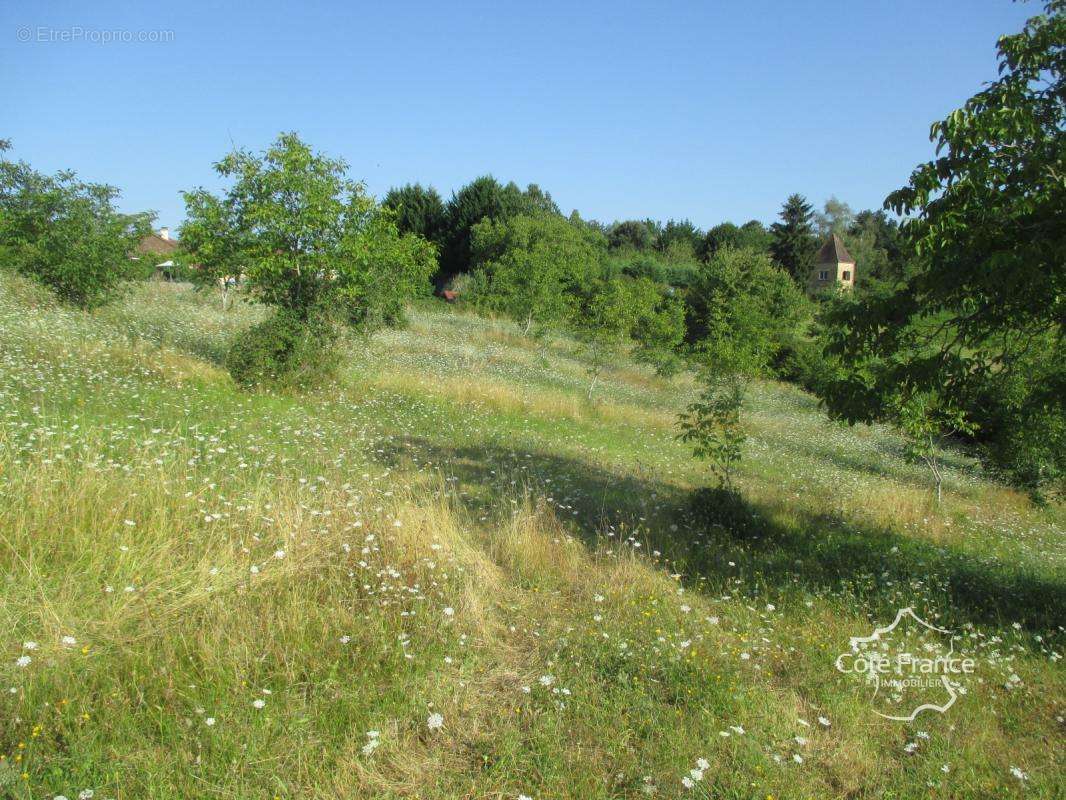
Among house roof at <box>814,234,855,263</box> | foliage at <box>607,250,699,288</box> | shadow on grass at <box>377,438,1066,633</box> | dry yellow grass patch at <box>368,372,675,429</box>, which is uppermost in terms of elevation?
house roof at <box>814,234,855,263</box>

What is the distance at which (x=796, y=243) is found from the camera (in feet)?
156

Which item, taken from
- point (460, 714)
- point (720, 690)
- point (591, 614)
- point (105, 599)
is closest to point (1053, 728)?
point (720, 690)

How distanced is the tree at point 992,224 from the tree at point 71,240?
622 inches

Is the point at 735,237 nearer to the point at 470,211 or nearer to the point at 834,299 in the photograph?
the point at 470,211

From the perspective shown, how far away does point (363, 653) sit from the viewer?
3.36 m

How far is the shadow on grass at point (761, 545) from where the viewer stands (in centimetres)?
527

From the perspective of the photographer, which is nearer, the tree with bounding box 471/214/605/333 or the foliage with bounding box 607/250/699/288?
the tree with bounding box 471/214/605/333

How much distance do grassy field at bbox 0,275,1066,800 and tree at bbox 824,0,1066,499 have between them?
2.05m

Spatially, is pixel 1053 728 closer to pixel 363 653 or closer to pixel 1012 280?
pixel 1012 280

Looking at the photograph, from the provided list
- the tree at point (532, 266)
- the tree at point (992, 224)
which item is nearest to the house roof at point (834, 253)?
the tree at point (532, 266)

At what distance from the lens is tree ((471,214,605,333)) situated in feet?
96.5

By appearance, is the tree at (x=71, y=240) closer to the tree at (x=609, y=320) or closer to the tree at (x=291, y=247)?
the tree at (x=291, y=247)

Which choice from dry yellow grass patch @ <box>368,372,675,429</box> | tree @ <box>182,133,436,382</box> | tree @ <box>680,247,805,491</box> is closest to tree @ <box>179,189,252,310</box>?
tree @ <box>182,133,436,382</box>

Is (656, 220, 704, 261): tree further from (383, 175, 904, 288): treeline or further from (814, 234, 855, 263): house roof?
(814, 234, 855, 263): house roof
